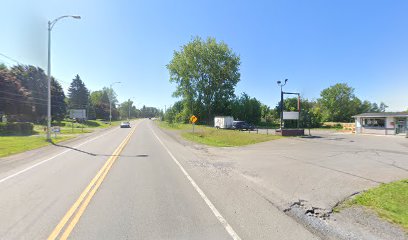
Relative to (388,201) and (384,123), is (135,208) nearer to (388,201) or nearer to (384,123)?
(388,201)

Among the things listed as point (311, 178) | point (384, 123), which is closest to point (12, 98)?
point (311, 178)

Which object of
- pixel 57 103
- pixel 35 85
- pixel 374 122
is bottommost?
pixel 374 122

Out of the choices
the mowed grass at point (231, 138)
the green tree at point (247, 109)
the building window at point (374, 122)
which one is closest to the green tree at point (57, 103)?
the green tree at point (247, 109)

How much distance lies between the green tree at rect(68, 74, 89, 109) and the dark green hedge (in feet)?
219

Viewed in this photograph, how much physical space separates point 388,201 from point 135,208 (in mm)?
5865

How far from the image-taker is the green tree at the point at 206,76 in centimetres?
7588

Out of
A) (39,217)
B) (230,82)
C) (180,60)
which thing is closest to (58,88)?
(180,60)

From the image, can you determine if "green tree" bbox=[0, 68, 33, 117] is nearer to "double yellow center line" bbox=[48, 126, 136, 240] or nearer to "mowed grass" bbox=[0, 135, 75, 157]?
"mowed grass" bbox=[0, 135, 75, 157]

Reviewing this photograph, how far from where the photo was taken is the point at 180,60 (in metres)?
76.9

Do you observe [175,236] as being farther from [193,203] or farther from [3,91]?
[3,91]

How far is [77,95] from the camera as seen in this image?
105 m

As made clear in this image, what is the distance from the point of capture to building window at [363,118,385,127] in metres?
40.1

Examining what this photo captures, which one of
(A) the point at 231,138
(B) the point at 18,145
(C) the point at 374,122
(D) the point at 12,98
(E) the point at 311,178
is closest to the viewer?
(E) the point at 311,178

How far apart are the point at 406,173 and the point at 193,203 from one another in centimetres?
859
